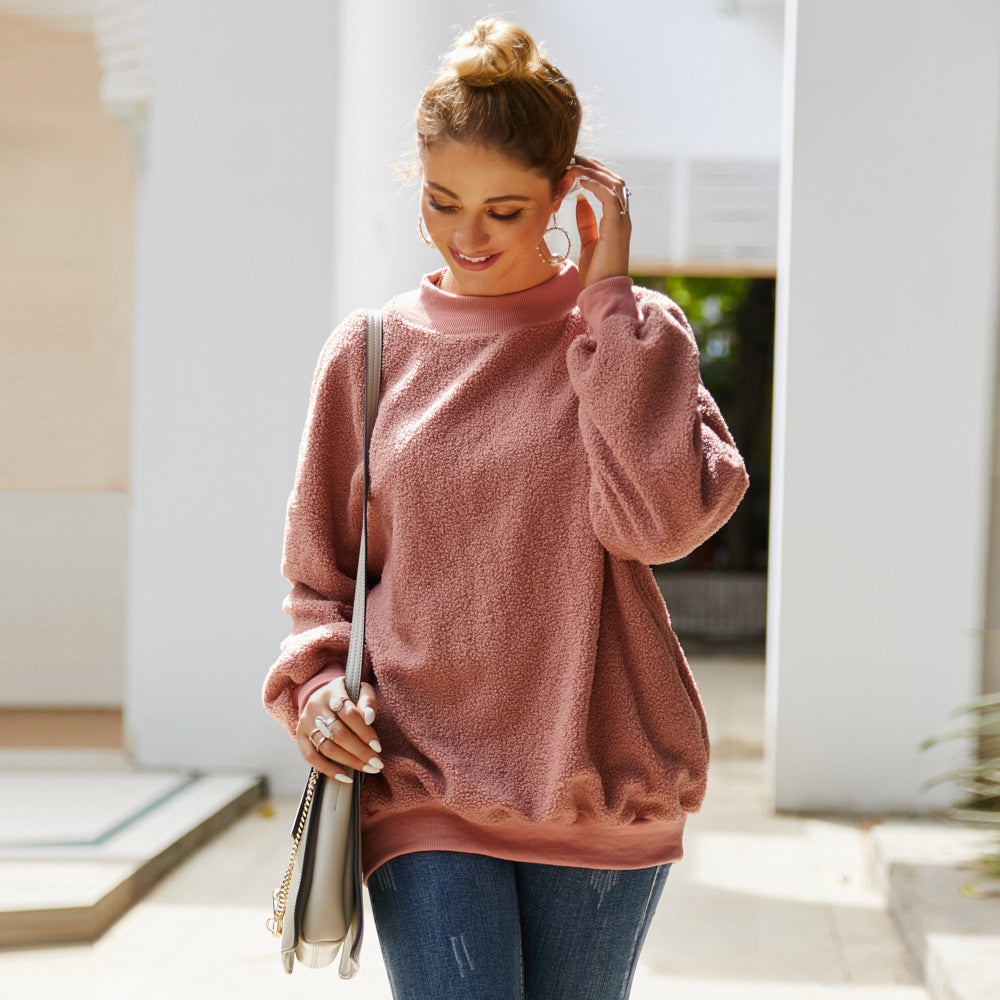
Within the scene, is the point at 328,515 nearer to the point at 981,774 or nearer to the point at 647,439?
the point at 647,439

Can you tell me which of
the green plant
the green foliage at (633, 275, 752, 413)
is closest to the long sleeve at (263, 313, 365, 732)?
the green plant

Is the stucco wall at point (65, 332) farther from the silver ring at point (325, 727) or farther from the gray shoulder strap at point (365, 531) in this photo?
the silver ring at point (325, 727)

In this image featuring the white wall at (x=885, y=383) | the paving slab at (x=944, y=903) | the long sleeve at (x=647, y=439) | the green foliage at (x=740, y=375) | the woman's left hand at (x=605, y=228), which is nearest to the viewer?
the long sleeve at (x=647, y=439)

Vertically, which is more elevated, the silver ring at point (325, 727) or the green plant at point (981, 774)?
the silver ring at point (325, 727)

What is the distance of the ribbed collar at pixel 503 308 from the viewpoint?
136cm

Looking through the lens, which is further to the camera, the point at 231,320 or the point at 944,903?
the point at 231,320

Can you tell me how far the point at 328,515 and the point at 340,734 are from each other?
0.25m

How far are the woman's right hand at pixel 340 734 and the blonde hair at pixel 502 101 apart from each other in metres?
0.56

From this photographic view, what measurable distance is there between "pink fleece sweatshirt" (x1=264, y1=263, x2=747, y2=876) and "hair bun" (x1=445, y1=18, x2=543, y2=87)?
23 centimetres

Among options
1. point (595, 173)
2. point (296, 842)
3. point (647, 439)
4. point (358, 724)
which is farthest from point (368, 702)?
point (595, 173)

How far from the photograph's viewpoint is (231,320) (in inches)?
179

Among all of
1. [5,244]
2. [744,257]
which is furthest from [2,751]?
[744,257]

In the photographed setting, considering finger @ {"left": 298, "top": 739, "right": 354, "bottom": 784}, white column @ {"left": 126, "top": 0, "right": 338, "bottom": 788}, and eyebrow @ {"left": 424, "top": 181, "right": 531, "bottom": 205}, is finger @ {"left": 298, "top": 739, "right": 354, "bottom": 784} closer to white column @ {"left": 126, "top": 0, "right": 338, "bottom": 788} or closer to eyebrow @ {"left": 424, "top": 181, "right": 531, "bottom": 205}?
eyebrow @ {"left": 424, "top": 181, "right": 531, "bottom": 205}

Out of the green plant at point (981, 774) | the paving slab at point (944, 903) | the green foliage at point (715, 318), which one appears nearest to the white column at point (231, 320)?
the paving slab at point (944, 903)
